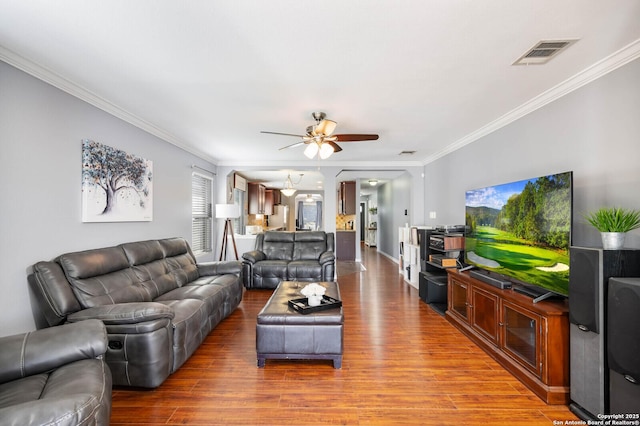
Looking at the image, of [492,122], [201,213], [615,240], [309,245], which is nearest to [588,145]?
[615,240]

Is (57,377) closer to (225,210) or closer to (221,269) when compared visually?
(221,269)

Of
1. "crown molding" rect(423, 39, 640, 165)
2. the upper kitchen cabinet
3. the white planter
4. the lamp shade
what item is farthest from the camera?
the upper kitchen cabinet

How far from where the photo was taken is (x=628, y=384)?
1618 millimetres

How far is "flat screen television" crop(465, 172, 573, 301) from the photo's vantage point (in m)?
2.17

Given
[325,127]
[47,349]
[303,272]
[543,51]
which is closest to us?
[47,349]

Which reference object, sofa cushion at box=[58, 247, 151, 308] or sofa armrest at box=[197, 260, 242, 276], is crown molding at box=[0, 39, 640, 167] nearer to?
sofa cushion at box=[58, 247, 151, 308]

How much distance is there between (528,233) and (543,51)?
1429 millimetres

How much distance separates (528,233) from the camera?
98.4 inches

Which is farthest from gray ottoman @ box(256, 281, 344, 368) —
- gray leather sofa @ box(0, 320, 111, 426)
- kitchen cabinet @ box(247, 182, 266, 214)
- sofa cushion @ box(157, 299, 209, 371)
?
kitchen cabinet @ box(247, 182, 266, 214)

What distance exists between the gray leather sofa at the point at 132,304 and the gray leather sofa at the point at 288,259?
161 cm

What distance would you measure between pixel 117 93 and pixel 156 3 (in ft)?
5.35

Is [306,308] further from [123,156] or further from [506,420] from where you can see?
[123,156]

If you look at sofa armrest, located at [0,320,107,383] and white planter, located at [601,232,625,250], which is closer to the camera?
sofa armrest, located at [0,320,107,383]

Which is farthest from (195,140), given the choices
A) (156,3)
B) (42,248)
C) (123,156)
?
(156,3)
